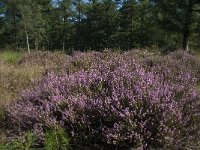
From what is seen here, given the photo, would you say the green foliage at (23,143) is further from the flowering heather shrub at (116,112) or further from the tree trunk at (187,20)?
the tree trunk at (187,20)

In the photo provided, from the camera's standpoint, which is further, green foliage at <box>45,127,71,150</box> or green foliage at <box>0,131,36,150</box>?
green foliage at <box>0,131,36,150</box>

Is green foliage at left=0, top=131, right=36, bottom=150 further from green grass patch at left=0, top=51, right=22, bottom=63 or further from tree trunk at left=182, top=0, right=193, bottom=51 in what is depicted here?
tree trunk at left=182, top=0, right=193, bottom=51

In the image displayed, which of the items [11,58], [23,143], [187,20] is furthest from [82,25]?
[23,143]

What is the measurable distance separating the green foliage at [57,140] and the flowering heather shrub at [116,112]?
10 cm

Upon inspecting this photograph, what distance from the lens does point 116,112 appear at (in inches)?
181

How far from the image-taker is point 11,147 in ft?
16.2

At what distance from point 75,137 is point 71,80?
46.6 inches

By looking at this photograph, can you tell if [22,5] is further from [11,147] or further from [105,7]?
[11,147]

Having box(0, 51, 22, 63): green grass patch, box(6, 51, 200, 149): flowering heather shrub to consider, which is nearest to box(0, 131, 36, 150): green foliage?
box(6, 51, 200, 149): flowering heather shrub

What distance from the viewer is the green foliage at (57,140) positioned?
4688 mm

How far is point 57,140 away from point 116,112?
0.76 metres

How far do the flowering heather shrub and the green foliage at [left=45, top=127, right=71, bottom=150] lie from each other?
0.10m

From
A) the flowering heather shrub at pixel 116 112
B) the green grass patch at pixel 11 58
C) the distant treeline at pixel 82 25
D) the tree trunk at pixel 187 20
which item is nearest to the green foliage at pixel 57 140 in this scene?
the flowering heather shrub at pixel 116 112

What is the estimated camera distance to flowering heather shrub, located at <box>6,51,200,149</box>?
14.7 feet
